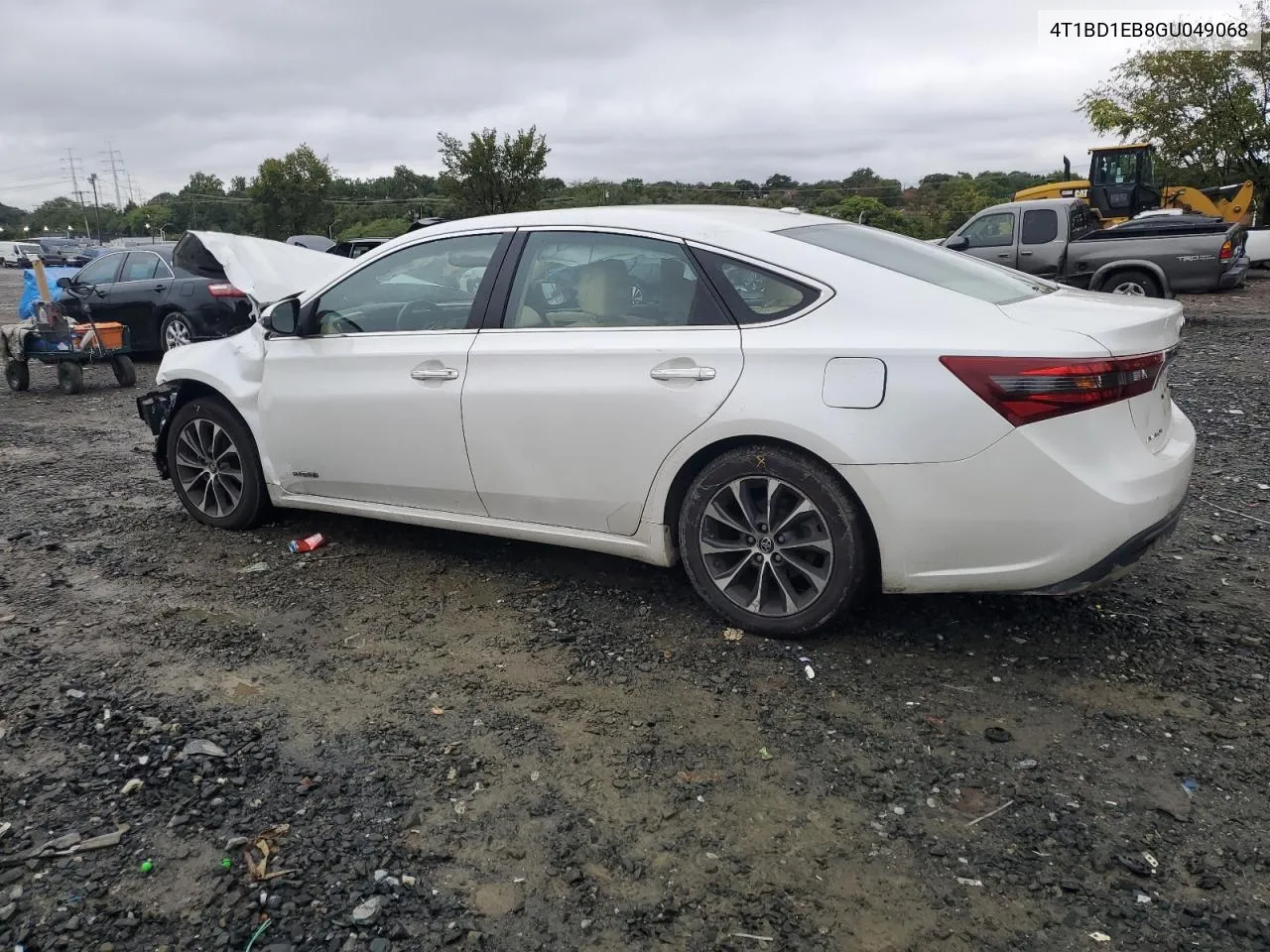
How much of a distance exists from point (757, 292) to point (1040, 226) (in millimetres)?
12783

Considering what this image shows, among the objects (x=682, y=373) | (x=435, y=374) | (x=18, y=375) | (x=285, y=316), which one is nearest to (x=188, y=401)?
(x=285, y=316)

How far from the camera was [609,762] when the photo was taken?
306 centimetres

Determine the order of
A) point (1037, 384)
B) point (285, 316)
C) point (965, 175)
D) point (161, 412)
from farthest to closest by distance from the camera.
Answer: point (965, 175) → point (161, 412) → point (285, 316) → point (1037, 384)

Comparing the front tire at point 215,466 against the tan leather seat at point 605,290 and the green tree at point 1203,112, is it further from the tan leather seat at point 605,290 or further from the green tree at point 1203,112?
the green tree at point 1203,112

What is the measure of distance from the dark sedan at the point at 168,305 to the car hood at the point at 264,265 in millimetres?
6739

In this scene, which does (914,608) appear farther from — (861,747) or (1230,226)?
(1230,226)

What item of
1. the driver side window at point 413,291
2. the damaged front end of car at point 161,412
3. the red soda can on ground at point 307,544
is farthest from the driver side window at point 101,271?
the driver side window at point 413,291

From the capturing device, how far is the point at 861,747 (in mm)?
3076

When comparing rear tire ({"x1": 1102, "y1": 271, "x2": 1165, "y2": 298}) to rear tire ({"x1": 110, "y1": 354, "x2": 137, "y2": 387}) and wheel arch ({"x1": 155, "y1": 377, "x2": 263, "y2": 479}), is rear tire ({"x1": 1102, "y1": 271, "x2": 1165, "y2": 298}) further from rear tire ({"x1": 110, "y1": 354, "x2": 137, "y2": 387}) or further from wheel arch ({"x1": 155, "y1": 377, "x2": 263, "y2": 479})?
rear tire ({"x1": 110, "y1": 354, "x2": 137, "y2": 387})

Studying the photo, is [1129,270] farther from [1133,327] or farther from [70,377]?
[70,377]

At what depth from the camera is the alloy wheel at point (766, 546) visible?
3.59m

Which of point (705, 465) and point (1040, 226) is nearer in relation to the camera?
point (705, 465)

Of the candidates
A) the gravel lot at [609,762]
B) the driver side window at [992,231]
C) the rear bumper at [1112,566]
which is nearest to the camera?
the gravel lot at [609,762]

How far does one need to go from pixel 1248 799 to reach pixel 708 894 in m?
1.55
